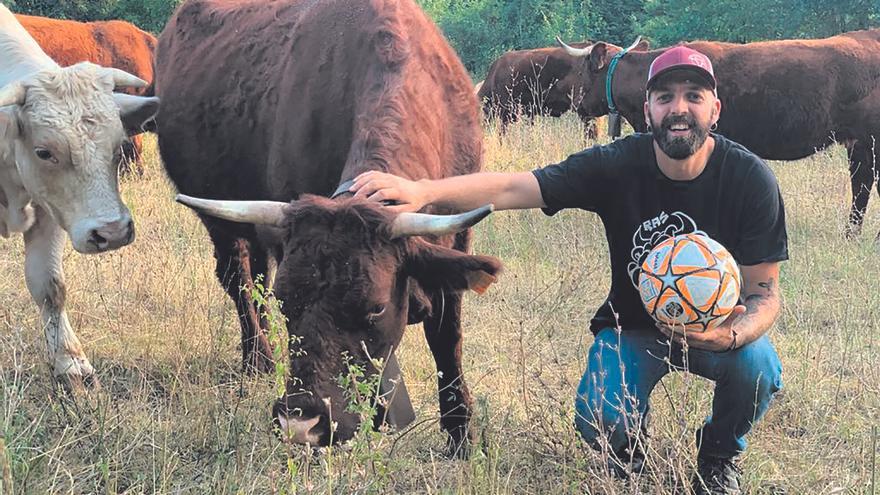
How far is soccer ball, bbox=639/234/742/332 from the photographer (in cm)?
295

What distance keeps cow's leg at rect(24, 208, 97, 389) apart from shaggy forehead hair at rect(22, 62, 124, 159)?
0.80 metres

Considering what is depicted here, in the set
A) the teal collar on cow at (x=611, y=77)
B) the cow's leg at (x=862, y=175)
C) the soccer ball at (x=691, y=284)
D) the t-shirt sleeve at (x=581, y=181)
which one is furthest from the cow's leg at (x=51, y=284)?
the cow's leg at (x=862, y=175)

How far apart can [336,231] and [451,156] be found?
1.29 m

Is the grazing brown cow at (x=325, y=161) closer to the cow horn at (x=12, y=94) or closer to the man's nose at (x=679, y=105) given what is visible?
the man's nose at (x=679, y=105)

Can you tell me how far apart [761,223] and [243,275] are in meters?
3.57

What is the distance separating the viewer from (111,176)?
13.9ft

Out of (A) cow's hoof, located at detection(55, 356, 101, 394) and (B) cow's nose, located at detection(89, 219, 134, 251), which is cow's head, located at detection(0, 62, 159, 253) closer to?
(B) cow's nose, located at detection(89, 219, 134, 251)

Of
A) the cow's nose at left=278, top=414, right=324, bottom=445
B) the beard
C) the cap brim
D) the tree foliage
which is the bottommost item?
the tree foliage

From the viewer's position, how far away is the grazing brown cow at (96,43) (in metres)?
10.9

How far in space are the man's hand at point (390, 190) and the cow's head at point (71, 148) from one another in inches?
63.1

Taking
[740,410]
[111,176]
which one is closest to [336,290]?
[740,410]

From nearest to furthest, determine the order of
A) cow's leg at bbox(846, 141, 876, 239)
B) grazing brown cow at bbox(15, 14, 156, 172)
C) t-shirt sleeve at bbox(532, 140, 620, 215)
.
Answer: t-shirt sleeve at bbox(532, 140, 620, 215) < cow's leg at bbox(846, 141, 876, 239) < grazing brown cow at bbox(15, 14, 156, 172)

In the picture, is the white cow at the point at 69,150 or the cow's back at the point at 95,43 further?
the cow's back at the point at 95,43

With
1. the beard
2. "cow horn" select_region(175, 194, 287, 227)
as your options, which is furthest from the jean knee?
"cow horn" select_region(175, 194, 287, 227)
